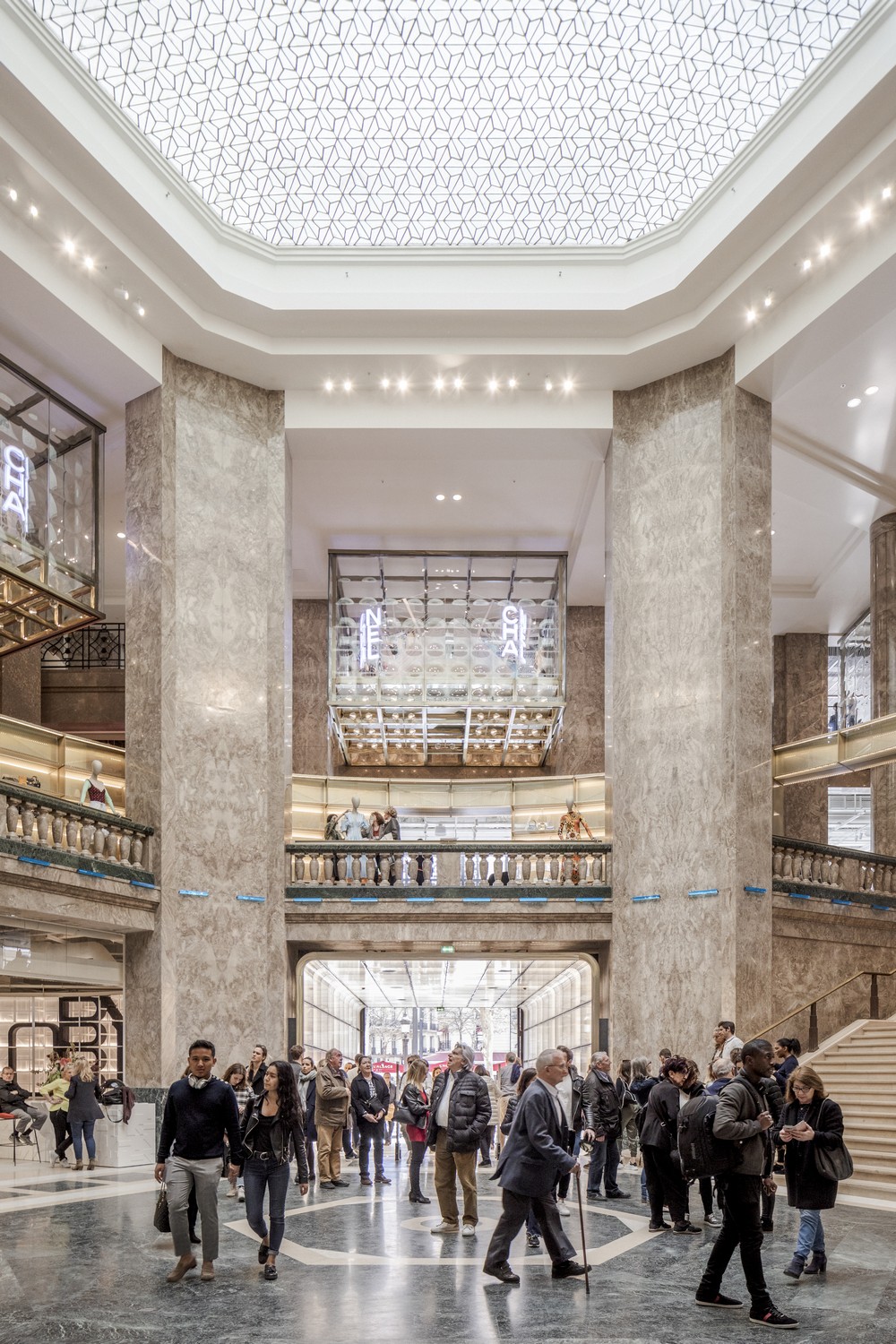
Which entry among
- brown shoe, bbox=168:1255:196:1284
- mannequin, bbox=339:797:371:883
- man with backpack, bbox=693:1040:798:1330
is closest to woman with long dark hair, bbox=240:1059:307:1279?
brown shoe, bbox=168:1255:196:1284

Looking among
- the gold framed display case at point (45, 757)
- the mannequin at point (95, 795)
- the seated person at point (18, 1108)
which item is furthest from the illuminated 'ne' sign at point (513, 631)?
the seated person at point (18, 1108)

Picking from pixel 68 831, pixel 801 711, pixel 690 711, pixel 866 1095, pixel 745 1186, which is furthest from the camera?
pixel 801 711

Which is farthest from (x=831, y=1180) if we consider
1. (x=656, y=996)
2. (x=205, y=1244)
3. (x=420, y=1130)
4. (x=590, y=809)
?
(x=590, y=809)

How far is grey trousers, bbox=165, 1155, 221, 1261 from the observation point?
771 centimetres

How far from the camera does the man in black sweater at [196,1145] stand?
303 inches

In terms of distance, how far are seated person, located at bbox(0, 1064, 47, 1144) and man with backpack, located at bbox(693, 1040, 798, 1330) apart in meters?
10.8

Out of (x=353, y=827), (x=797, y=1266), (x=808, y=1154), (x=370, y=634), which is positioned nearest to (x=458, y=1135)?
(x=797, y=1266)

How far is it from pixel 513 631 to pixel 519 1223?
18511 millimetres

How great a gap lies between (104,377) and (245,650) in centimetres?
430

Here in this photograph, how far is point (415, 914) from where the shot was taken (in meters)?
19.4

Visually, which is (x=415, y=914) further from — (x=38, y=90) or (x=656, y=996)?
(x=38, y=90)

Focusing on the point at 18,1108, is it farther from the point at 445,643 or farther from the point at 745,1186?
the point at 445,643

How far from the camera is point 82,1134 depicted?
1502cm

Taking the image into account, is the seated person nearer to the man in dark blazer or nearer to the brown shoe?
the brown shoe
